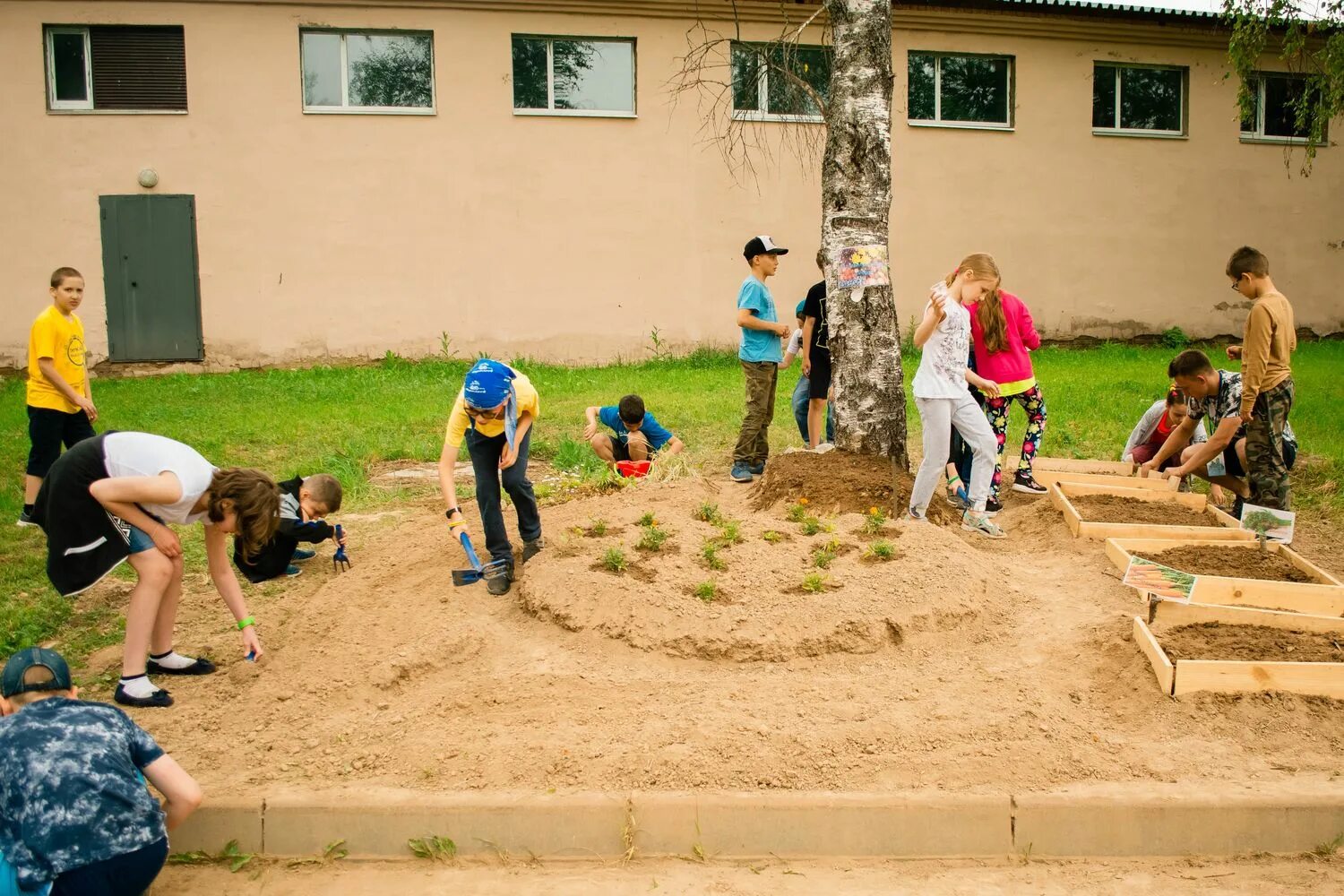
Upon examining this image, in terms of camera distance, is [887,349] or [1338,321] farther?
[1338,321]

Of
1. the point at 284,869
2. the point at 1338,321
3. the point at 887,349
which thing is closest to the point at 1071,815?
the point at 284,869

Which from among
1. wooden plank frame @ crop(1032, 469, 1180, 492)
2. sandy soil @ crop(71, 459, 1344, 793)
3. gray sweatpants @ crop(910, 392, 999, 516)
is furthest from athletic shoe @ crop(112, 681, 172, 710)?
wooden plank frame @ crop(1032, 469, 1180, 492)

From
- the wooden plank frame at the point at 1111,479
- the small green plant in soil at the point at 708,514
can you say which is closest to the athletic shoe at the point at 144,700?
the small green plant in soil at the point at 708,514

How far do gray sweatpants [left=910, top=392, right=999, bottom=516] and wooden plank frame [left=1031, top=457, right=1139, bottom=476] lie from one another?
63.8 inches

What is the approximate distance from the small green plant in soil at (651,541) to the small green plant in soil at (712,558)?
246mm

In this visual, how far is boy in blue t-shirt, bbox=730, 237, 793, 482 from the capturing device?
8.90m

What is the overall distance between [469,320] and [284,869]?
12.9 m

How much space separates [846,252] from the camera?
24.7 ft

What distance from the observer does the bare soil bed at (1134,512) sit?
7438 millimetres

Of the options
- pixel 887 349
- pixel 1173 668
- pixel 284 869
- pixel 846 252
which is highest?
pixel 846 252

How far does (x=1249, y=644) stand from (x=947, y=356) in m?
2.52

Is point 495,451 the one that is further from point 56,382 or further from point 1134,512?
point 1134,512

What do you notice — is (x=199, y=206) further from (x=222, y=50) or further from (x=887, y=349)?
(x=887, y=349)

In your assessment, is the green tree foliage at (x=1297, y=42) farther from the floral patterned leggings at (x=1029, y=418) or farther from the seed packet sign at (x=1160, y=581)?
the seed packet sign at (x=1160, y=581)
